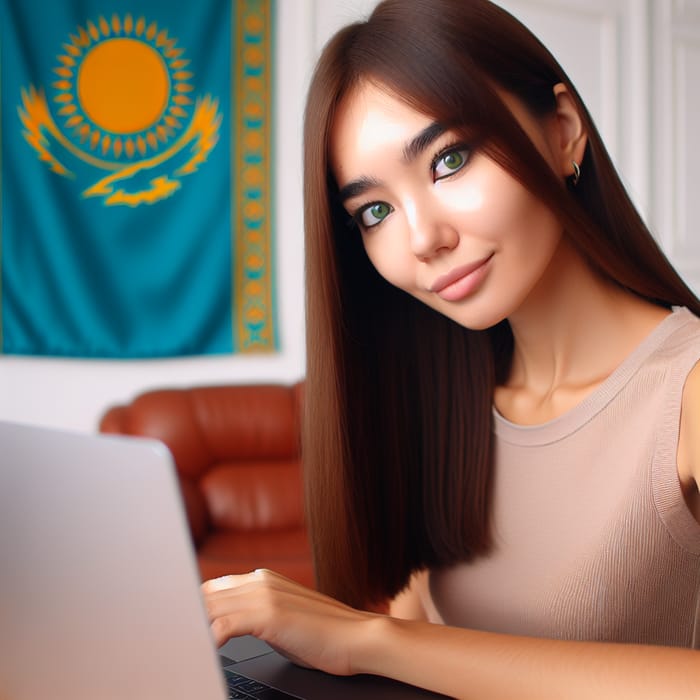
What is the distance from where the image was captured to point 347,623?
81 cm

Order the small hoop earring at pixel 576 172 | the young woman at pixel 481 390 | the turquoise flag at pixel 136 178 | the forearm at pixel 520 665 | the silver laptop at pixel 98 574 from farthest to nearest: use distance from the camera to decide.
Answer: the turquoise flag at pixel 136 178, the small hoop earring at pixel 576 172, the young woman at pixel 481 390, the forearm at pixel 520 665, the silver laptop at pixel 98 574

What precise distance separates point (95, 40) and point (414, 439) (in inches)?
102

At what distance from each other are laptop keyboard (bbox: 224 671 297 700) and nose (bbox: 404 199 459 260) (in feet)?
1.54

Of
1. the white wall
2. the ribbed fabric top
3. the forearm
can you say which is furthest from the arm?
the white wall

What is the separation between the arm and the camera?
70cm

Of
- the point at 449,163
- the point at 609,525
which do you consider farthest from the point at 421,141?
the point at 609,525

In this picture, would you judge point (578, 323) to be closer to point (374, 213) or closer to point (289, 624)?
point (374, 213)

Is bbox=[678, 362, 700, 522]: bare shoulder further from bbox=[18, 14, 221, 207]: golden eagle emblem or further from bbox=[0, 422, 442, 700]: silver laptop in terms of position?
bbox=[18, 14, 221, 207]: golden eagle emblem

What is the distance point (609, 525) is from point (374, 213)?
45 centimetres

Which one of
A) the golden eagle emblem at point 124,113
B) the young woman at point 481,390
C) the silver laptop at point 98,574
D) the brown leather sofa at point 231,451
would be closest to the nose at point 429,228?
the young woman at point 481,390

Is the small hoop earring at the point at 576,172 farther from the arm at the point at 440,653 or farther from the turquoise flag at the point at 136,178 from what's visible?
the turquoise flag at the point at 136,178

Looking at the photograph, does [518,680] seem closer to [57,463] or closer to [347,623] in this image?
[347,623]

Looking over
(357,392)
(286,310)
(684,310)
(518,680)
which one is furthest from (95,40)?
(518,680)

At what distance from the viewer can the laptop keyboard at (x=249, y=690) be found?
743 millimetres
